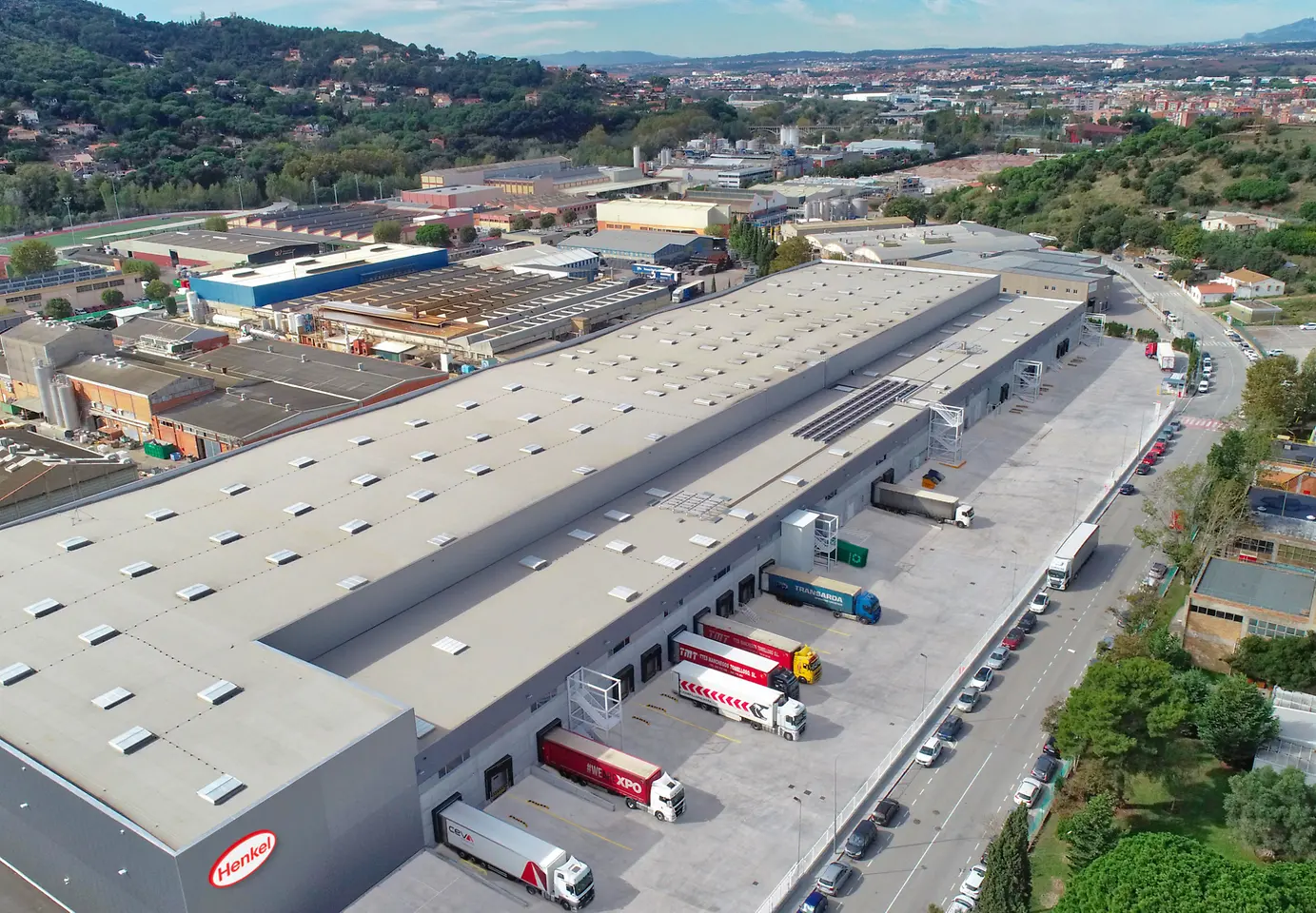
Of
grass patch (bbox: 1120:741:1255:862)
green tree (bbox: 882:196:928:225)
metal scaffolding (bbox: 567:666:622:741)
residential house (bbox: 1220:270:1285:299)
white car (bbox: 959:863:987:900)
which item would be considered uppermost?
green tree (bbox: 882:196:928:225)

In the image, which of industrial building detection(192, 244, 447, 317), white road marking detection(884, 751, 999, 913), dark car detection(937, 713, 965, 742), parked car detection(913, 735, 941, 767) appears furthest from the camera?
industrial building detection(192, 244, 447, 317)

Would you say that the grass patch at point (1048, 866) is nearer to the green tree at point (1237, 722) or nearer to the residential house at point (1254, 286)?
the green tree at point (1237, 722)

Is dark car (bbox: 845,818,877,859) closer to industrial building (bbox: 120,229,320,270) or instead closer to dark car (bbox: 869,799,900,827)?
dark car (bbox: 869,799,900,827)

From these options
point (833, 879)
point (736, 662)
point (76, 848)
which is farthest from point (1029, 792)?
point (76, 848)

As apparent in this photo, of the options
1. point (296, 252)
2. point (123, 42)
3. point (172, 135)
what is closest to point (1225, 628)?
point (296, 252)

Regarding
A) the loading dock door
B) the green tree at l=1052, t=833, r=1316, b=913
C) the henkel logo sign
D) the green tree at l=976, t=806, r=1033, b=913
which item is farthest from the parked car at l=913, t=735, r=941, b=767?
the henkel logo sign

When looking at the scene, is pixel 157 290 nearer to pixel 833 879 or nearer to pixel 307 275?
pixel 307 275
